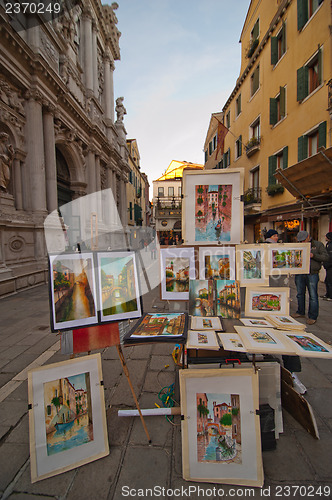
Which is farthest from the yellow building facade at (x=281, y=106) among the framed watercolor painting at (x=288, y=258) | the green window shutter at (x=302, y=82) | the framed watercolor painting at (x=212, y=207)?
the framed watercolor painting at (x=212, y=207)

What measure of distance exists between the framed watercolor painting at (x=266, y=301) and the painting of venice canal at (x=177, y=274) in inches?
31.9

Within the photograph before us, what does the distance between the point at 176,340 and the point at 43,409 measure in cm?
115

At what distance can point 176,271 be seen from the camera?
3121mm

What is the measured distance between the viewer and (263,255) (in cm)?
301

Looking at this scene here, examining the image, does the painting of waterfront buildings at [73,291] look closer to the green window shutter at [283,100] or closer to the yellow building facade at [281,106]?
the yellow building facade at [281,106]

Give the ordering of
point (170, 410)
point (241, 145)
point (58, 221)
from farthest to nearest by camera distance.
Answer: point (241, 145), point (58, 221), point (170, 410)

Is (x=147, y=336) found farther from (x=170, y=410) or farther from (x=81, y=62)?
(x=81, y=62)

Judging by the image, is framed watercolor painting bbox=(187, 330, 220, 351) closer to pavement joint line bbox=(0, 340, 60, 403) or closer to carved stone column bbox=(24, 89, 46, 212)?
pavement joint line bbox=(0, 340, 60, 403)

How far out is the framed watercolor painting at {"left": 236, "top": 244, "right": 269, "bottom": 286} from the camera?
9.77ft

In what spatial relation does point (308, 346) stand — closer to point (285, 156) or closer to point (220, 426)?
point (220, 426)

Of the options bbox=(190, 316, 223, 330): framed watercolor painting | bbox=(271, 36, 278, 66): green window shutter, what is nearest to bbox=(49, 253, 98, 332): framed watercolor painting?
bbox=(190, 316, 223, 330): framed watercolor painting

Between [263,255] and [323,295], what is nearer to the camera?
[263,255]

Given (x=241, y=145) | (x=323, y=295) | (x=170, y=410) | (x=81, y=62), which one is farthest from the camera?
(x=241, y=145)

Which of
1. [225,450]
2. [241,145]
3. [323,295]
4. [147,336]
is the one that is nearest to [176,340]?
[147,336]
